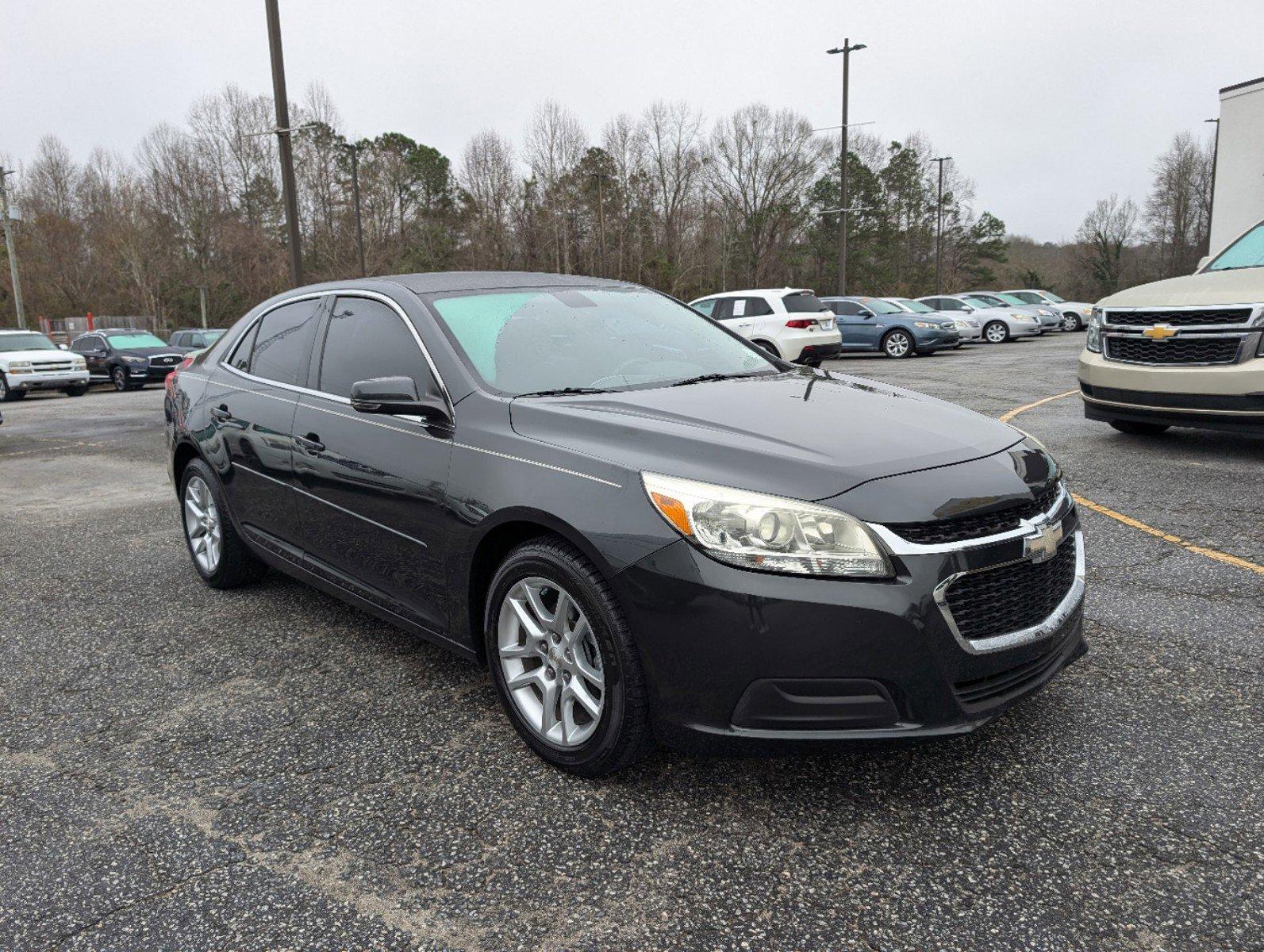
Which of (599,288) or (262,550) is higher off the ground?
(599,288)

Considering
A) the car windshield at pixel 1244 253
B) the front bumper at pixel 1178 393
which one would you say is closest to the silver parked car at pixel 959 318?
the car windshield at pixel 1244 253

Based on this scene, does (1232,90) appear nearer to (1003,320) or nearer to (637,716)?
(1003,320)

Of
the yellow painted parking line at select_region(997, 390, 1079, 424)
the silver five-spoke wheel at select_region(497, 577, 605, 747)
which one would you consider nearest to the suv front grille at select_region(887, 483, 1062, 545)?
the silver five-spoke wheel at select_region(497, 577, 605, 747)

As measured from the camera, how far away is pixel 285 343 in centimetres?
432

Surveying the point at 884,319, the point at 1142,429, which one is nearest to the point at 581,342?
the point at 1142,429

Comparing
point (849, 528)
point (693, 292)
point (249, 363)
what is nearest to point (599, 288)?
point (249, 363)

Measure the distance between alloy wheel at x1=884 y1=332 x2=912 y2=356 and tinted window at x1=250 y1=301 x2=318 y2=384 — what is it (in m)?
20.2

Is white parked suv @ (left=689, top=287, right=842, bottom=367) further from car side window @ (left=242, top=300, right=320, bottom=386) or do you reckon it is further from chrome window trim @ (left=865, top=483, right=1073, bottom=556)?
chrome window trim @ (left=865, top=483, right=1073, bottom=556)

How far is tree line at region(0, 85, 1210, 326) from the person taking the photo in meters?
46.7

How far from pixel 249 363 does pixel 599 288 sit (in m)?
1.82

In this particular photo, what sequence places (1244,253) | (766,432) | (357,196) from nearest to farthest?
1. (766,432)
2. (1244,253)
3. (357,196)

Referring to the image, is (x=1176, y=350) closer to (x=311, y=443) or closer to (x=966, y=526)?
(x=966, y=526)

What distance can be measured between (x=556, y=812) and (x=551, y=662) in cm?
44

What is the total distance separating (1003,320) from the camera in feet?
94.4
